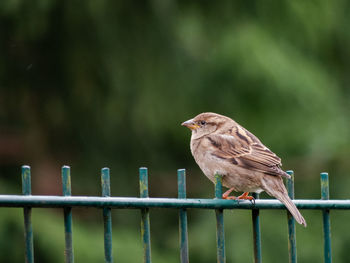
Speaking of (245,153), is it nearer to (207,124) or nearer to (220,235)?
(207,124)

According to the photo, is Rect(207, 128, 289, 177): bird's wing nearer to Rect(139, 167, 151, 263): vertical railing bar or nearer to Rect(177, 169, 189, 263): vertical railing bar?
Rect(177, 169, 189, 263): vertical railing bar

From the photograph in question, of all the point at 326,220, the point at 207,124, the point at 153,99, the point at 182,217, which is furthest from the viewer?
the point at 153,99

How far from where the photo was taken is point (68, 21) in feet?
24.2

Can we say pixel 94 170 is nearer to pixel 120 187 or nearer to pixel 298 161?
pixel 120 187

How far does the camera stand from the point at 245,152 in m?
4.76

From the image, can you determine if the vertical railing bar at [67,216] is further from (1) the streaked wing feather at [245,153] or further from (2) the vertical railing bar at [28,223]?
(1) the streaked wing feather at [245,153]

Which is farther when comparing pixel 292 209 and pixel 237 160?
pixel 237 160

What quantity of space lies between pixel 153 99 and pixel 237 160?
336 centimetres

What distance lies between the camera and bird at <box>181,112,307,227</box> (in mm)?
4512

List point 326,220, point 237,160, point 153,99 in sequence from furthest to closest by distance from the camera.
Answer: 1. point 153,99
2. point 237,160
3. point 326,220

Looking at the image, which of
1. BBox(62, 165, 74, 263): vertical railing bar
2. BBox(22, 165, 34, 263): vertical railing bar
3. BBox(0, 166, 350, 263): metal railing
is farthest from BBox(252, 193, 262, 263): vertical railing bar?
BBox(22, 165, 34, 263): vertical railing bar

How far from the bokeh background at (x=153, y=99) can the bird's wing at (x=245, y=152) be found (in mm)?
2820

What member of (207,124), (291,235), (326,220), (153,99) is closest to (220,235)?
(291,235)

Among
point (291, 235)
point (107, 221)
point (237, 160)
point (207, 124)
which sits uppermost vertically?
point (207, 124)
